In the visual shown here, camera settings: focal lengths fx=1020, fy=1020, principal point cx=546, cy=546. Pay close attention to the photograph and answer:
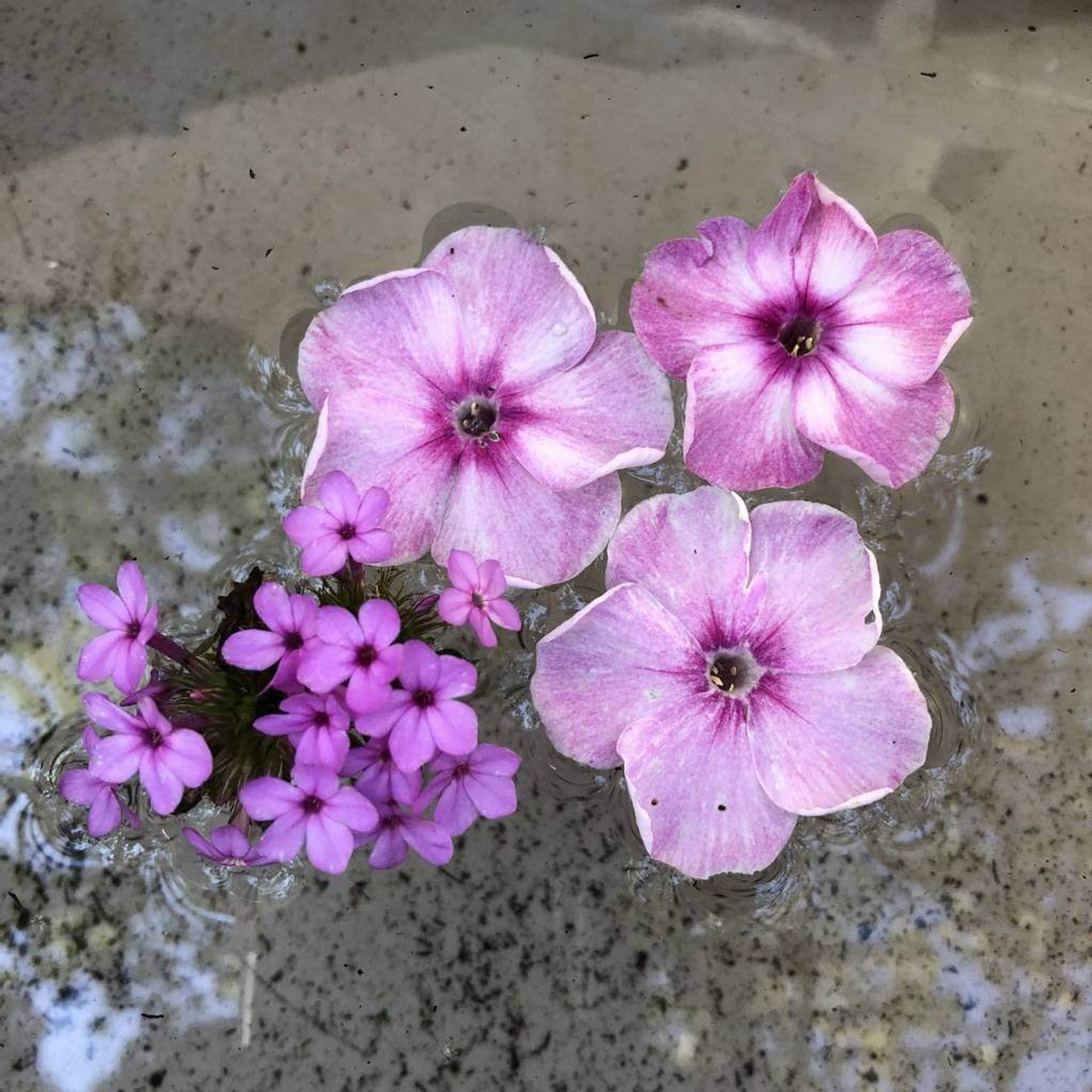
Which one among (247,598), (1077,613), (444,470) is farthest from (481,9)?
(1077,613)

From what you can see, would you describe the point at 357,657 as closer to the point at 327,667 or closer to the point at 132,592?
the point at 327,667

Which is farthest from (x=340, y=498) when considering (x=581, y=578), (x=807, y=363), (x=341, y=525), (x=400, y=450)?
(x=807, y=363)

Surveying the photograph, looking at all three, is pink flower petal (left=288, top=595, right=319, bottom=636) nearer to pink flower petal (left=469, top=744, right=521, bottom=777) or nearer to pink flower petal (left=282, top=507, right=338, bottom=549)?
pink flower petal (left=282, top=507, right=338, bottom=549)

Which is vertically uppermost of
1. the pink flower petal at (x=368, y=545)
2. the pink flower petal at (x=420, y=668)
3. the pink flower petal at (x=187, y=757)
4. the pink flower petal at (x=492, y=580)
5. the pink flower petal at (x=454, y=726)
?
the pink flower petal at (x=368, y=545)

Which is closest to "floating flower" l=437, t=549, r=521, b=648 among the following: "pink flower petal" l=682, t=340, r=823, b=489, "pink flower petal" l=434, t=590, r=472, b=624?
"pink flower petal" l=434, t=590, r=472, b=624

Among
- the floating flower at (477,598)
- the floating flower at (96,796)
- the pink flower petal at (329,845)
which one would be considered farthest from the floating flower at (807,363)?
the floating flower at (96,796)

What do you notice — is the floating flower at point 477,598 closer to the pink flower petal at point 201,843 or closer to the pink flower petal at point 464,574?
the pink flower petal at point 464,574
